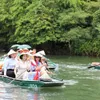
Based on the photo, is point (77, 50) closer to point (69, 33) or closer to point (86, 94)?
point (69, 33)

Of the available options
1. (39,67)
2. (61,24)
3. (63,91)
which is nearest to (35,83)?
(39,67)

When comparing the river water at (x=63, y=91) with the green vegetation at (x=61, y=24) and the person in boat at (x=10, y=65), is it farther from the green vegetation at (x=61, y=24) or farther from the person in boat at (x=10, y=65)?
the green vegetation at (x=61, y=24)

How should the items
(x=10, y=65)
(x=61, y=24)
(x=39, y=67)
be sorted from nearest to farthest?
1. (x=39, y=67)
2. (x=10, y=65)
3. (x=61, y=24)

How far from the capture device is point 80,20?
128ft

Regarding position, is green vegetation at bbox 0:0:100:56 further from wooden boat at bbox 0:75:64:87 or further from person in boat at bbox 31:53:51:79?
wooden boat at bbox 0:75:64:87

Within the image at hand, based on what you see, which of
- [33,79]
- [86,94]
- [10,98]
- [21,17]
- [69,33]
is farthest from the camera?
[21,17]

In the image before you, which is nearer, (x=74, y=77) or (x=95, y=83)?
(x=95, y=83)

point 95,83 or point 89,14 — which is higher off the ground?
point 89,14

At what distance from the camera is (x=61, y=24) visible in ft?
128

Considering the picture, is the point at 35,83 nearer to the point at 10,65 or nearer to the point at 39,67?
the point at 39,67

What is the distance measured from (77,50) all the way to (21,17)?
21.7 ft

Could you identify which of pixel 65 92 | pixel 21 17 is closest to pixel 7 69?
pixel 65 92

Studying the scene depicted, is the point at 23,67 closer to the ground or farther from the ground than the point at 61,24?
closer to the ground

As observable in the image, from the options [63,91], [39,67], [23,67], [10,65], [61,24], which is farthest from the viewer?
[61,24]
